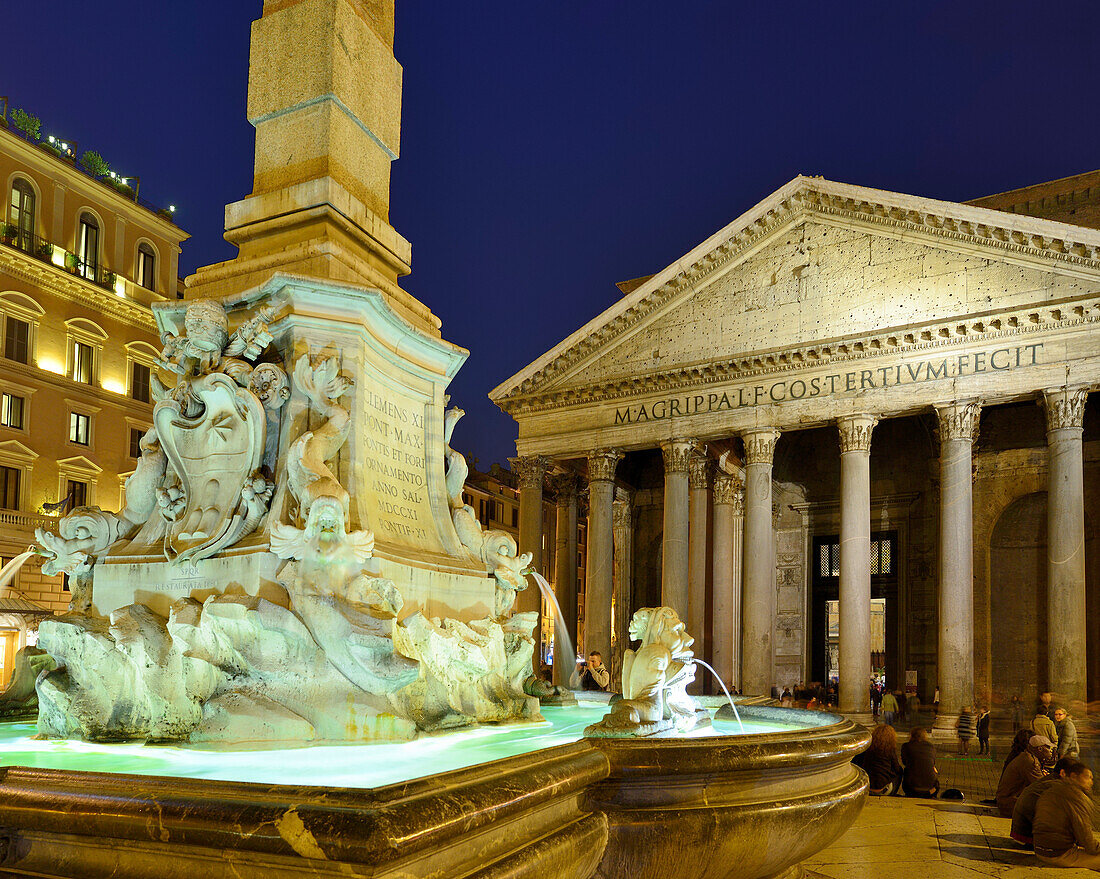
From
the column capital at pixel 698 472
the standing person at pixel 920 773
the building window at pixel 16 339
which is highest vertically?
the building window at pixel 16 339

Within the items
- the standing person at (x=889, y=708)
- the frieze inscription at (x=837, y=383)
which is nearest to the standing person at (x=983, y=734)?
the standing person at (x=889, y=708)

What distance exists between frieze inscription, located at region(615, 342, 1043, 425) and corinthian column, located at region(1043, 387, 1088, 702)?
1.33m

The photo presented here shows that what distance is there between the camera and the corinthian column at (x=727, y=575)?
27750mm

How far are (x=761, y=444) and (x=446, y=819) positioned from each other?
23.8m

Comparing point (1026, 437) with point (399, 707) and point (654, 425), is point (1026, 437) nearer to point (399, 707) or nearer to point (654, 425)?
point (654, 425)

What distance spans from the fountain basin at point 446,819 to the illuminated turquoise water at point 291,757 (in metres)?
0.16

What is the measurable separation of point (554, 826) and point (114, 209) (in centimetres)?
3267

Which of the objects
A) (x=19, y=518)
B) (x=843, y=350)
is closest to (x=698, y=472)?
A: (x=843, y=350)

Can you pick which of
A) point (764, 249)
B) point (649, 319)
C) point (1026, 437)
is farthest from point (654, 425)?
point (1026, 437)

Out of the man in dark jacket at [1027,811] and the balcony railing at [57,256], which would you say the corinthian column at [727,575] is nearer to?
the man in dark jacket at [1027,811]

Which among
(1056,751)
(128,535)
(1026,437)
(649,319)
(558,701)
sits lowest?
(1056,751)

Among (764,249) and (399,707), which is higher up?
(764,249)

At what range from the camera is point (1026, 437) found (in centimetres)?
2825

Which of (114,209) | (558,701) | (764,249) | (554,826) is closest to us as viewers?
(554,826)
